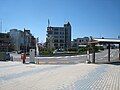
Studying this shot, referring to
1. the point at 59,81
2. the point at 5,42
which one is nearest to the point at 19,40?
the point at 5,42

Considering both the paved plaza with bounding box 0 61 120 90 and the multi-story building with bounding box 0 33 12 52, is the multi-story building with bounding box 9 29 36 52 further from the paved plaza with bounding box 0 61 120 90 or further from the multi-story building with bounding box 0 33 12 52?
the paved plaza with bounding box 0 61 120 90

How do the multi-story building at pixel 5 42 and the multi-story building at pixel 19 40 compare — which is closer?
the multi-story building at pixel 5 42

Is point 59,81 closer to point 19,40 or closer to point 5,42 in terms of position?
point 5,42

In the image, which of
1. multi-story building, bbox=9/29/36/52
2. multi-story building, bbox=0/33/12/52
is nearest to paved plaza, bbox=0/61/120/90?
multi-story building, bbox=0/33/12/52

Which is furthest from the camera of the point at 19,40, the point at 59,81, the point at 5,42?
the point at 19,40

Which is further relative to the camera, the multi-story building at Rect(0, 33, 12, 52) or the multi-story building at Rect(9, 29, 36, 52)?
the multi-story building at Rect(9, 29, 36, 52)

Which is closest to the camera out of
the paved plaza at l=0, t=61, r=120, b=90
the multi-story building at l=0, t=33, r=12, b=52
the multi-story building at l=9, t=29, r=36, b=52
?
the paved plaza at l=0, t=61, r=120, b=90

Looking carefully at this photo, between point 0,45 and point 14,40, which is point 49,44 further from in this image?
point 14,40

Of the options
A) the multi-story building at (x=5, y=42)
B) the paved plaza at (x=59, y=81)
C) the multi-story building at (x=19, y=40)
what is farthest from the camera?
the multi-story building at (x=19, y=40)

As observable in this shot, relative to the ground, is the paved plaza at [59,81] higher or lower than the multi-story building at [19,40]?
lower

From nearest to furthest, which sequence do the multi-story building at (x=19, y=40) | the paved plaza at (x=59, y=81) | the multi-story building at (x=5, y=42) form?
the paved plaza at (x=59, y=81), the multi-story building at (x=5, y=42), the multi-story building at (x=19, y=40)

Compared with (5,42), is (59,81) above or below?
below

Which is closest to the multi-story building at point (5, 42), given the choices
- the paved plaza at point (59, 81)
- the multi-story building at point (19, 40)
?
the multi-story building at point (19, 40)

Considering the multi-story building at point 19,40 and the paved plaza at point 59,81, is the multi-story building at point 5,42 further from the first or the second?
the paved plaza at point 59,81
